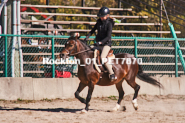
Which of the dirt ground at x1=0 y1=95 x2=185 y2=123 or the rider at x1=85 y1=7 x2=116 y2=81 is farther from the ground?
the rider at x1=85 y1=7 x2=116 y2=81

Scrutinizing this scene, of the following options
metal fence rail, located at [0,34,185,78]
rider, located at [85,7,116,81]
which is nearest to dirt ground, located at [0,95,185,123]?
metal fence rail, located at [0,34,185,78]

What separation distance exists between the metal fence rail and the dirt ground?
1.12 metres

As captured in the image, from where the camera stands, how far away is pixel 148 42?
1338 centimetres

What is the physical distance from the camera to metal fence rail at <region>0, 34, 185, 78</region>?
1135cm

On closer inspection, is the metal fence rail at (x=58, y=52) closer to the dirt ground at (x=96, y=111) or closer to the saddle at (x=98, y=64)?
the dirt ground at (x=96, y=111)

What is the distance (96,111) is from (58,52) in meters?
3.61

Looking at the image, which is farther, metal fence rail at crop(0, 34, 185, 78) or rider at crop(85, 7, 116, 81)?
metal fence rail at crop(0, 34, 185, 78)

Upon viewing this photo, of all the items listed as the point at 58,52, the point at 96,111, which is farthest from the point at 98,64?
the point at 58,52

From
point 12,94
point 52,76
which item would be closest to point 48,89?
point 52,76

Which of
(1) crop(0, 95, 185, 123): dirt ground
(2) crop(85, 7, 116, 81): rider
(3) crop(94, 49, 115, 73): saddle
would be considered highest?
(2) crop(85, 7, 116, 81): rider

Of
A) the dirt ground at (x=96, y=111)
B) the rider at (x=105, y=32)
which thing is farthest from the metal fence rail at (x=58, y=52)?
the rider at (x=105, y=32)

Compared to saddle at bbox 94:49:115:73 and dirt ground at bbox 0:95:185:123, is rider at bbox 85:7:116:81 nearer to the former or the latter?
saddle at bbox 94:49:115:73

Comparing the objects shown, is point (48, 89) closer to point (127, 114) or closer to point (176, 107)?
point (127, 114)

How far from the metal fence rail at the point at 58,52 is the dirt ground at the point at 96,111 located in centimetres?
112
